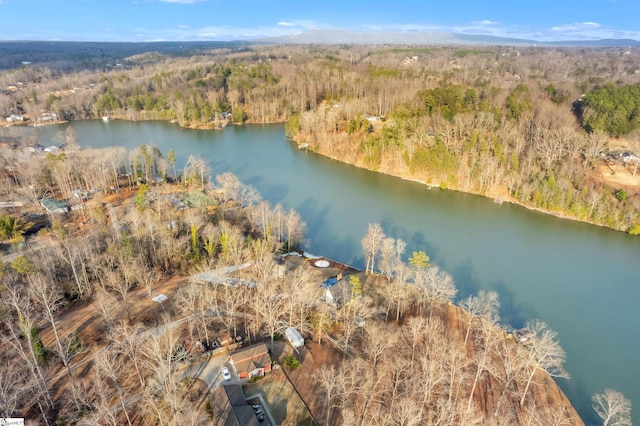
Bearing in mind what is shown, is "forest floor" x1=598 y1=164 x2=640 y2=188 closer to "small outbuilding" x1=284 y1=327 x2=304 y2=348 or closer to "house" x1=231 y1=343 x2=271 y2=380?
"small outbuilding" x1=284 y1=327 x2=304 y2=348

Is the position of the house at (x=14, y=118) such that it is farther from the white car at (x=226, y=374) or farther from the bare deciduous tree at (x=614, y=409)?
Answer: the bare deciduous tree at (x=614, y=409)

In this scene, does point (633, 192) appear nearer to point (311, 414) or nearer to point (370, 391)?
point (370, 391)

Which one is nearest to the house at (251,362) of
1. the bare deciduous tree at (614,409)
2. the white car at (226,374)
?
the white car at (226,374)

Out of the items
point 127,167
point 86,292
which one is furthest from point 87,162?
point 86,292

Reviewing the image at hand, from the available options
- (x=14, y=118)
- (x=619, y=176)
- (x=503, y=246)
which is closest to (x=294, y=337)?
(x=503, y=246)

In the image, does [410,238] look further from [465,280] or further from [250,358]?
[250,358]

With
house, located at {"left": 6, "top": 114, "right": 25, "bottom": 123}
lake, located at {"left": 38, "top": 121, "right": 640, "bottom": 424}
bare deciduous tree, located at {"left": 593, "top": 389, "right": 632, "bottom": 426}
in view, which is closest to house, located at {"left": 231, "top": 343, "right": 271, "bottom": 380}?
lake, located at {"left": 38, "top": 121, "right": 640, "bottom": 424}
